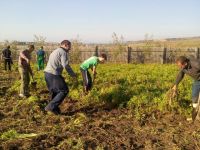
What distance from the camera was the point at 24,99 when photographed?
406 inches

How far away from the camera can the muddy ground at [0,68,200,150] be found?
241 inches

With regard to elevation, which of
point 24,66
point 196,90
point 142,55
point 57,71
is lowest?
point 142,55

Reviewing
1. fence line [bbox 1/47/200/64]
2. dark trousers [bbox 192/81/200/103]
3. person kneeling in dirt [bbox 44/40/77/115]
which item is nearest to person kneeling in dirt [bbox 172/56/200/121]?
dark trousers [bbox 192/81/200/103]

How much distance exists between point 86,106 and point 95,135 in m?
2.88

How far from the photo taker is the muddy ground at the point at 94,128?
6.12m

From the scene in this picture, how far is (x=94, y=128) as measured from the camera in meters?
7.23

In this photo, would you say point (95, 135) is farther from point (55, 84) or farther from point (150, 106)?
point (150, 106)

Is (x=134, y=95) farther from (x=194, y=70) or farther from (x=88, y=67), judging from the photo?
(x=194, y=70)

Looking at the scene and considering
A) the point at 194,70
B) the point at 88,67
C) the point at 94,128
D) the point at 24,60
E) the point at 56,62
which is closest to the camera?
the point at 94,128

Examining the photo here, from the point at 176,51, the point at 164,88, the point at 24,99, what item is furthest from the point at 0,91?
the point at 176,51

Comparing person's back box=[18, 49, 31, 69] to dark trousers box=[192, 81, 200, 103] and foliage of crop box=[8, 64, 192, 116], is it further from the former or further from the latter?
dark trousers box=[192, 81, 200, 103]

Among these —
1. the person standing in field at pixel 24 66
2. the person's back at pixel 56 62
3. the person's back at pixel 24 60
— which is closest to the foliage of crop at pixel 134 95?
the person standing in field at pixel 24 66

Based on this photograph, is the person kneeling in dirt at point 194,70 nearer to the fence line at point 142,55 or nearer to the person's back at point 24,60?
the person's back at point 24,60

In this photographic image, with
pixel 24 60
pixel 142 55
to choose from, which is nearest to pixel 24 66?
pixel 24 60
